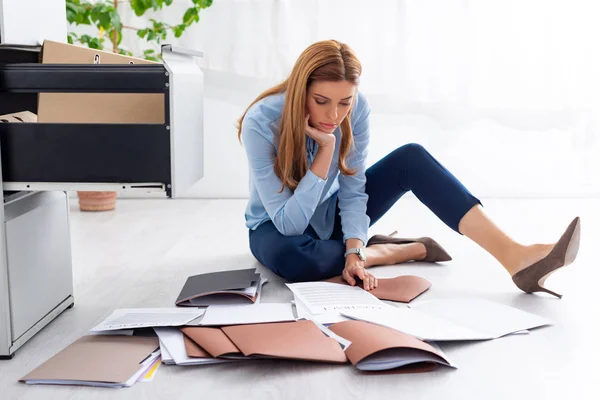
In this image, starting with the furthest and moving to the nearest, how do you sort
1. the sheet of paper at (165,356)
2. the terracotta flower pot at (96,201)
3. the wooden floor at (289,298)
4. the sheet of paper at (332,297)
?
1. the terracotta flower pot at (96,201)
2. the sheet of paper at (332,297)
3. the sheet of paper at (165,356)
4. the wooden floor at (289,298)

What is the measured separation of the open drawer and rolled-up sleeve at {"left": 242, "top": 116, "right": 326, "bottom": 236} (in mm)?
434

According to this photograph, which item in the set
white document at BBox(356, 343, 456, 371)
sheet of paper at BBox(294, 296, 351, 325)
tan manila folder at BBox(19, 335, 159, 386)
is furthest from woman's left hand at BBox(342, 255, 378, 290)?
tan manila folder at BBox(19, 335, 159, 386)

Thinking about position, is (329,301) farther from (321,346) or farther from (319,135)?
(319,135)

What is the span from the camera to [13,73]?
57.0 inches

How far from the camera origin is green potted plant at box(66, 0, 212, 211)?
285cm

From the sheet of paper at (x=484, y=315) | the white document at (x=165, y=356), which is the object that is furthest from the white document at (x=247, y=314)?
the sheet of paper at (x=484, y=315)

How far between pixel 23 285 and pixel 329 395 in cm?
75

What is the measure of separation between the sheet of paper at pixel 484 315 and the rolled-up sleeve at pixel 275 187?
1.33 ft

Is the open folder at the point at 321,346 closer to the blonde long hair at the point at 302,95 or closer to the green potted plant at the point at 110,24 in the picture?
the blonde long hair at the point at 302,95

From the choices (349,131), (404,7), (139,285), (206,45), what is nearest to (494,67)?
(404,7)

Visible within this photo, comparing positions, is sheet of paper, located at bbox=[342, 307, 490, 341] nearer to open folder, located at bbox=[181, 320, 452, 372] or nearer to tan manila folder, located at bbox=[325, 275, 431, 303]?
open folder, located at bbox=[181, 320, 452, 372]

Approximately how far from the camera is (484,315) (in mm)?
1708

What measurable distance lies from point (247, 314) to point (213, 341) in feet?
0.66

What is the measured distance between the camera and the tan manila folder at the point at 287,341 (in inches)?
55.3
